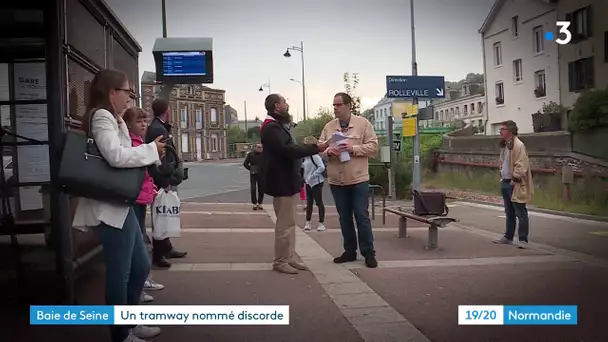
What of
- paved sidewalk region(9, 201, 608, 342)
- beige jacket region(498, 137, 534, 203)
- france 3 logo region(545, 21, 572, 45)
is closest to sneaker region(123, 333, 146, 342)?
paved sidewalk region(9, 201, 608, 342)

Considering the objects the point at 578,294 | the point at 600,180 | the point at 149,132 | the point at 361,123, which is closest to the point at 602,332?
the point at 578,294

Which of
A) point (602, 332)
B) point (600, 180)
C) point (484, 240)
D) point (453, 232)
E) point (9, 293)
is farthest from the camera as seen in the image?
point (453, 232)

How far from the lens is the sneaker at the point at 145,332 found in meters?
2.49

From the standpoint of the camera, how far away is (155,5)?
2213mm

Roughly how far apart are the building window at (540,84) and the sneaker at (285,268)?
236 centimetres

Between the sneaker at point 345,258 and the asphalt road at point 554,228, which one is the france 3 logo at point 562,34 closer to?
the asphalt road at point 554,228

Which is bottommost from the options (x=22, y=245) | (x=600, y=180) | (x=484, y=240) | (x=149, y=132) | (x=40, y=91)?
(x=484, y=240)

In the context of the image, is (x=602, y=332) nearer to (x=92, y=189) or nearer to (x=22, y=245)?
(x=92, y=189)

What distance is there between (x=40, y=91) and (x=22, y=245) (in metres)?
1.22

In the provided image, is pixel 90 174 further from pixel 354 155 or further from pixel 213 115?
pixel 354 155

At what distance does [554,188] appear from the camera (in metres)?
3.28

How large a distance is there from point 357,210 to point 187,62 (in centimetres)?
219

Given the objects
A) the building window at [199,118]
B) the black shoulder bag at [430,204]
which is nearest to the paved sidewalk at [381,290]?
the black shoulder bag at [430,204]

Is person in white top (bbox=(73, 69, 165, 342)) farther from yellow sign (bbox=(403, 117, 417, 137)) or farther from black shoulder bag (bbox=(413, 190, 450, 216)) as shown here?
yellow sign (bbox=(403, 117, 417, 137))
